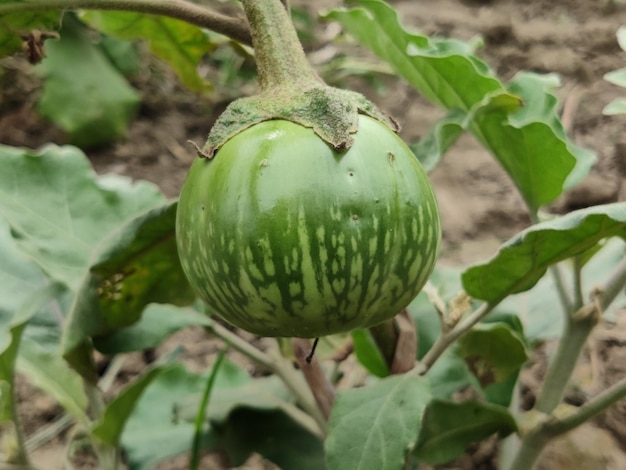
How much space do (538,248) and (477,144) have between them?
133cm

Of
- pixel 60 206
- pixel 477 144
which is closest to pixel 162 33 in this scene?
pixel 60 206

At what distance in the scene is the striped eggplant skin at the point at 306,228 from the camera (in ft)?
1.98

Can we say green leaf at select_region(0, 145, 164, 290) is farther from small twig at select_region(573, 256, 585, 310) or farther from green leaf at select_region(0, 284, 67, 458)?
small twig at select_region(573, 256, 585, 310)

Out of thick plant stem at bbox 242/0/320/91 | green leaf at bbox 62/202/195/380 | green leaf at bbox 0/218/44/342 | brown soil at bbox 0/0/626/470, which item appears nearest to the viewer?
thick plant stem at bbox 242/0/320/91

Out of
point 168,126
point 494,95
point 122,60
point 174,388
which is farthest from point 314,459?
point 122,60

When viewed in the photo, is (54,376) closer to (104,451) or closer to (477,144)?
(104,451)

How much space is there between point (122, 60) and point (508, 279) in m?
1.87

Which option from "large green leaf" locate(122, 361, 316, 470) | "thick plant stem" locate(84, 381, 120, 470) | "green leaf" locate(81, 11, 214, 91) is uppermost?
"green leaf" locate(81, 11, 214, 91)

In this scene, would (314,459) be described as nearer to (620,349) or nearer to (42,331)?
(42,331)

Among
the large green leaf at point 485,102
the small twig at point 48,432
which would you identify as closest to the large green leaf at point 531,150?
the large green leaf at point 485,102

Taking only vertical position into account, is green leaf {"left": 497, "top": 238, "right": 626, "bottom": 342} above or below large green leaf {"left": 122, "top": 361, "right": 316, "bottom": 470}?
above

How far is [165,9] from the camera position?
2.53ft

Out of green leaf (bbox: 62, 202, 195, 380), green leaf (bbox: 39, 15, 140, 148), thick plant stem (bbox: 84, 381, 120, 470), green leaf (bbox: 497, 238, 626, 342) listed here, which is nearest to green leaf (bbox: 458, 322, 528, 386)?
green leaf (bbox: 497, 238, 626, 342)

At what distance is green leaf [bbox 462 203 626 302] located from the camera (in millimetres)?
690
